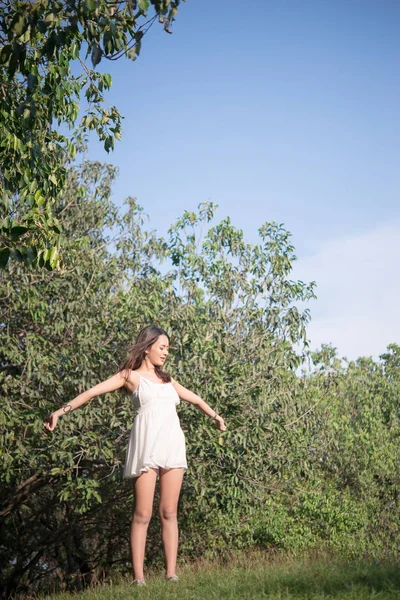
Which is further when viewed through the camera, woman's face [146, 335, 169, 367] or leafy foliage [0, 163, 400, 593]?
leafy foliage [0, 163, 400, 593]

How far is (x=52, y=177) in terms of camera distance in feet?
26.3

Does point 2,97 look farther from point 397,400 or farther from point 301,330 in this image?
point 397,400

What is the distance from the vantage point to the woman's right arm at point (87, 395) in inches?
230

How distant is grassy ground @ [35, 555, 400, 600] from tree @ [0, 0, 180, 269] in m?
2.68

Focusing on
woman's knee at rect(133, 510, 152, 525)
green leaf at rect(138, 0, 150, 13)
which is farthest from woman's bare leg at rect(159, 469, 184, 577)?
green leaf at rect(138, 0, 150, 13)

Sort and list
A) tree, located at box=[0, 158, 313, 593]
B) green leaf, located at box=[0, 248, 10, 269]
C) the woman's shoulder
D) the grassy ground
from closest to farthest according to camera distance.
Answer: the grassy ground
green leaf, located at box=[0, 248, 10, 269]
the woman's shoulder
tree, located at box=[0, 158, 313, 593]

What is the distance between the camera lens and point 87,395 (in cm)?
594

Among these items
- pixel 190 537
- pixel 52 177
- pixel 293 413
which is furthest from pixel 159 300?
pixel 190 537

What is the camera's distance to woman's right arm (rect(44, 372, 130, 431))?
5852mm

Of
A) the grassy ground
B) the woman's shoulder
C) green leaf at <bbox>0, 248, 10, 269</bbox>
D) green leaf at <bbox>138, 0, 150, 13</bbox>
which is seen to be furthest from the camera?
the woman's shoulder

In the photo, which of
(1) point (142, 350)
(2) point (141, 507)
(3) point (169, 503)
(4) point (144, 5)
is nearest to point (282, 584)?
(3) point (169, 503)

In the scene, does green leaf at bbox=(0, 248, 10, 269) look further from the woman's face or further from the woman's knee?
the woman's knee

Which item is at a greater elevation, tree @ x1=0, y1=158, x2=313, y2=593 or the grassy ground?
tree @ x1=0, y1=158, x2=313, y2=593

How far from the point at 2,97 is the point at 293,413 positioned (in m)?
7.21
